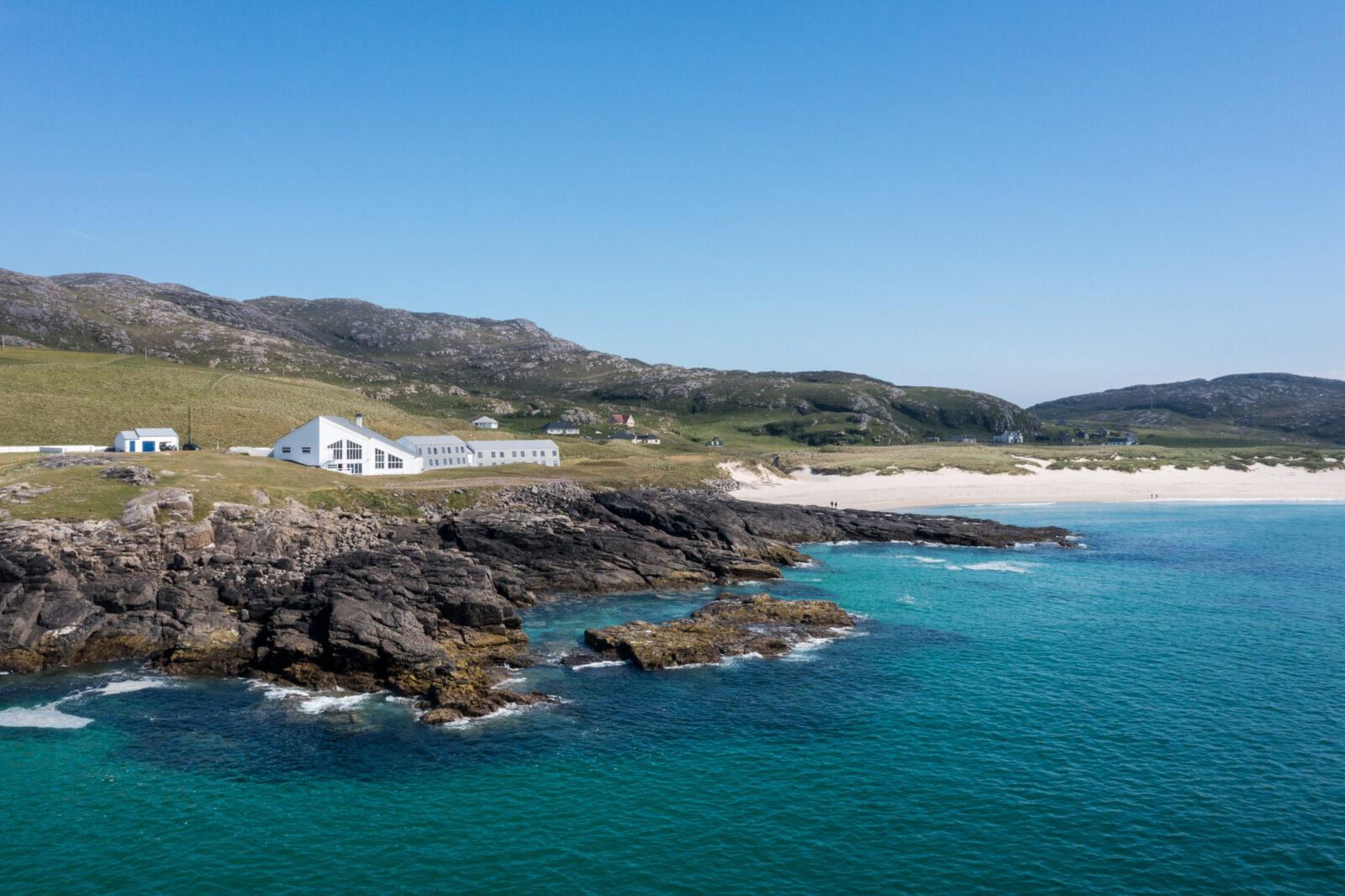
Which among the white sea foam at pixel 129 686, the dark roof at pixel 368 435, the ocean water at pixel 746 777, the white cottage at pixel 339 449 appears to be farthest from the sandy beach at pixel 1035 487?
the white sea foam at pixel 129 686

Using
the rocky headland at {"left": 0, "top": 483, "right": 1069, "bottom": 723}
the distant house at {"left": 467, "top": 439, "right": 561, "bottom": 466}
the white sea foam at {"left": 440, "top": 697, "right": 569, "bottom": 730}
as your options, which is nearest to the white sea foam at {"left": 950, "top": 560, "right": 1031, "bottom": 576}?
the rocky headland at {"left": 0, "top": 483, "right": 1069, "bottom": 723}

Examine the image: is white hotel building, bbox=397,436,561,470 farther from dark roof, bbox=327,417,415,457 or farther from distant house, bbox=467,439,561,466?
dark roof, bbox=327,417,415,457

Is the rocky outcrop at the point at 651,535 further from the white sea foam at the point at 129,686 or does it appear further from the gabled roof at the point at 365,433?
the white sea foam at the point at 129,686

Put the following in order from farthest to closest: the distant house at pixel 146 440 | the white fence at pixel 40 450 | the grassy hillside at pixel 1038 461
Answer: the grassy hillside at pixel 1038 461 → the distant house at pixel 146 440 → the white fence at pixel 40 450

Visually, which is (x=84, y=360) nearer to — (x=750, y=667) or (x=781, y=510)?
(x=781, y=510)

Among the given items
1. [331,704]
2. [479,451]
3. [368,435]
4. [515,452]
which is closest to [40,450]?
[368,435]

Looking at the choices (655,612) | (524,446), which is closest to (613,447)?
(524,446)
